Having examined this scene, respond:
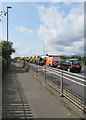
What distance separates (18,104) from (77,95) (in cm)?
220

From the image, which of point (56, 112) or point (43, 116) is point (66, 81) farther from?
point (43, 116)

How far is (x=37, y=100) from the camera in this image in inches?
205

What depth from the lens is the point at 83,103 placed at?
143 inches

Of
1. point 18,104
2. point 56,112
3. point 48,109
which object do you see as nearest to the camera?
point 56,112

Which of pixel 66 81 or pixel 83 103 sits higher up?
pixel 66 81

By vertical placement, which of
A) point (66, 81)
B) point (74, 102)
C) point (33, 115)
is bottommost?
point (33, 115)

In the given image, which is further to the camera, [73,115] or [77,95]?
[77,95]

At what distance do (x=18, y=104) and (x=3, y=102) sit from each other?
2.10 feet

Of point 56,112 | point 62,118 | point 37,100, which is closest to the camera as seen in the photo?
point 62,118

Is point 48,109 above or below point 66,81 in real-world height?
below

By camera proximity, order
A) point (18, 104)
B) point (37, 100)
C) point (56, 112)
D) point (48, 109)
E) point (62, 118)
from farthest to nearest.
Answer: point (37, 100)
point (18, 104)
point (48, 109)
point (56, 112)
point (62, 118)

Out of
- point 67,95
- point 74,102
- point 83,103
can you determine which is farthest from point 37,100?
point 83,103

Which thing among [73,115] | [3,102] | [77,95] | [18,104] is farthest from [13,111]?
[77,95]

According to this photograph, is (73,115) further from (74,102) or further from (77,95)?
(77,95)
